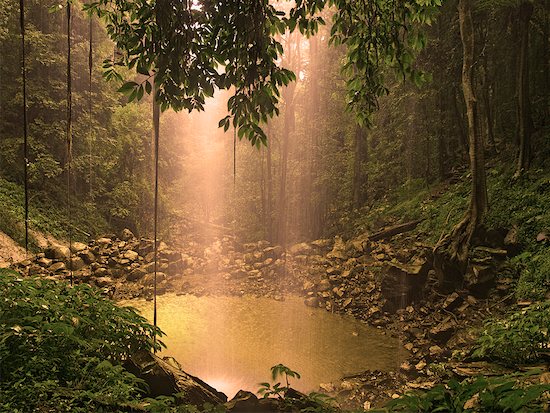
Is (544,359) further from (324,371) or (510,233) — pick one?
(510,233)

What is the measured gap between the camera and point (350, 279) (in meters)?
9.85

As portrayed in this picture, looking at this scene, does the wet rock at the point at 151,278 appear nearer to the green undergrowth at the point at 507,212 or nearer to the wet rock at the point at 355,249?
the wet rock at the point at 355,249

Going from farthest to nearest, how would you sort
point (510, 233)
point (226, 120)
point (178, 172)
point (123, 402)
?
point (178, 172), point (510, 233), point (226, 120), point (123, 402)

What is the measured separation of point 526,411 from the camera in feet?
5.37

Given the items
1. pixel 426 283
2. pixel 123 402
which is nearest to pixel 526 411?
pixel 123 402

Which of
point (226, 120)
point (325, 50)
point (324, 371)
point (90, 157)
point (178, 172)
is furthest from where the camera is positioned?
point (178, 172)

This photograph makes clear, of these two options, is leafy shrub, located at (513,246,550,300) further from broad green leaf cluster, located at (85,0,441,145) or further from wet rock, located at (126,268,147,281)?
wet rock, located at (126,268,147,281)

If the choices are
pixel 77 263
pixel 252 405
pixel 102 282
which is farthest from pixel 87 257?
pixel 252 405

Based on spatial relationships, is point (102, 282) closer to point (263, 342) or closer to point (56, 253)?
point (56, 253)

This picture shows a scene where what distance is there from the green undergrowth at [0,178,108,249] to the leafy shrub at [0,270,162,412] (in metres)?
8.95

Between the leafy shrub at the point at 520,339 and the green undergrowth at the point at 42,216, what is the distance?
36.9 feet

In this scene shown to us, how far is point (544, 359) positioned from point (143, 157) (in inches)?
664

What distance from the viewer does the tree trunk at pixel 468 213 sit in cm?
747

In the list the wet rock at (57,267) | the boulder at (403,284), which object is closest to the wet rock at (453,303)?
the boulder at (403,284)
